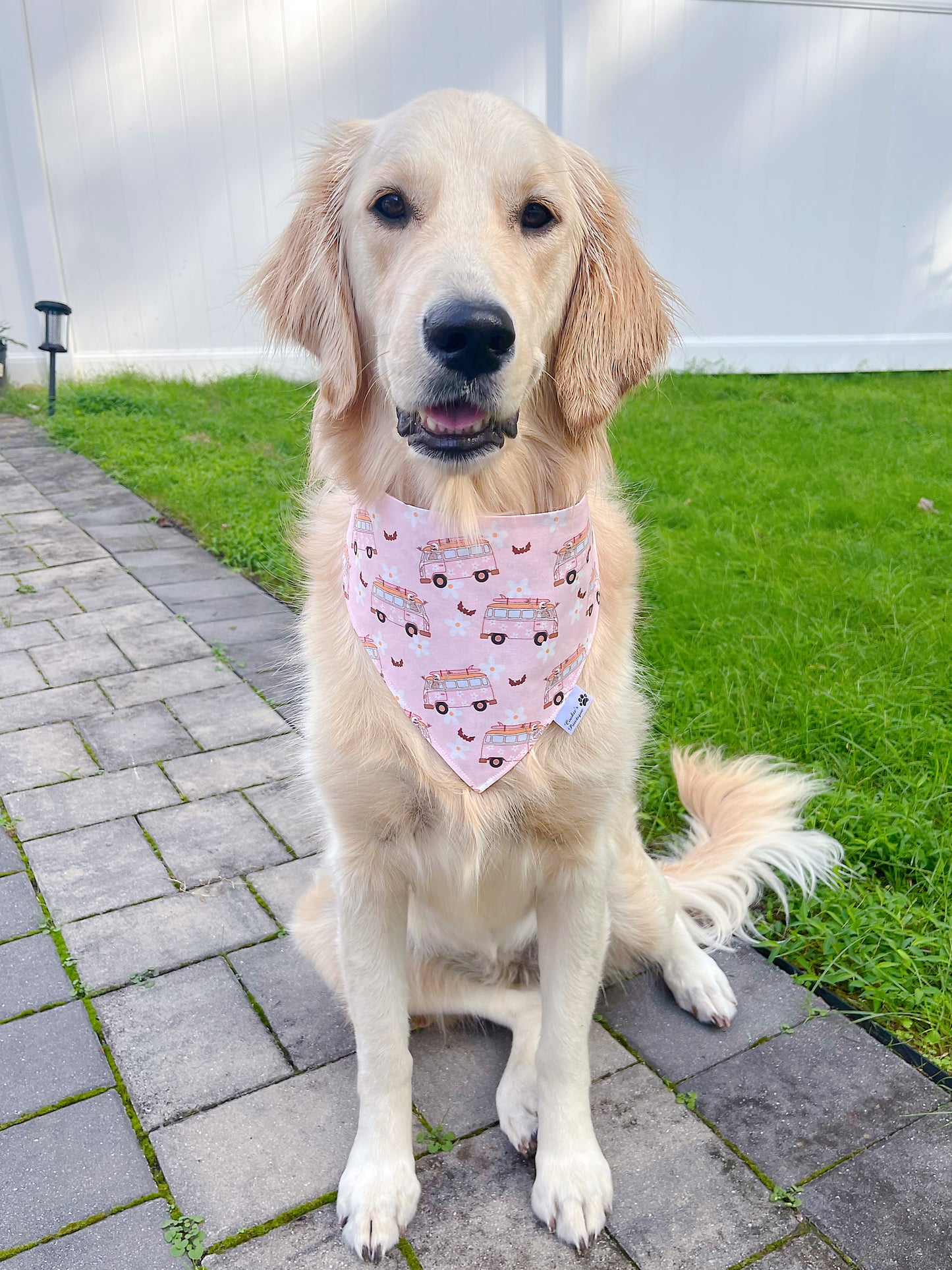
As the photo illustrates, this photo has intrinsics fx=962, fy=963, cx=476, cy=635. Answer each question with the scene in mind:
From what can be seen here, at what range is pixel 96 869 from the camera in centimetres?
257

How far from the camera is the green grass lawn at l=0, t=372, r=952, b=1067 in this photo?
7.80 ft

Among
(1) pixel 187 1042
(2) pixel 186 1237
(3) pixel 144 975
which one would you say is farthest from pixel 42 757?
(2) pixel 186 1237

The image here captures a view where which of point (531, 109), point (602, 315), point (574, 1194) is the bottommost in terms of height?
point (574, 1194)

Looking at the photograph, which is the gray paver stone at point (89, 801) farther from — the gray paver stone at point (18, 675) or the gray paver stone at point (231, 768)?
the gray paver stone at point (18, 675)

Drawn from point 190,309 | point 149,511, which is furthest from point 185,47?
point 149,511

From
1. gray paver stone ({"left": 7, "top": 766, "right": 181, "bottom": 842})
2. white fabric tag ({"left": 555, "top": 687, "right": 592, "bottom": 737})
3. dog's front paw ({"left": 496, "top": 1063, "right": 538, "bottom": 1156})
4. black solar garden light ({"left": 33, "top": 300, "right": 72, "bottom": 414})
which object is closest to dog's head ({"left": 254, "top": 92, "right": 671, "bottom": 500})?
white fabric tag ({"left": 555, "top": 687, "right": 592, "bottom": 737})

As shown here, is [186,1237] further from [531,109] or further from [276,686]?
[531,109]

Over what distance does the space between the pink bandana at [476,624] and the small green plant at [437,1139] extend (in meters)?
0.72

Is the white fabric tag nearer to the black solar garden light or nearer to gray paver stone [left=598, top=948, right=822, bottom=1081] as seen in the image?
gray paver stone [left=598, top=948, right=822, bottom=1081]

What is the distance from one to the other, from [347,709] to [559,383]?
0.71 metres

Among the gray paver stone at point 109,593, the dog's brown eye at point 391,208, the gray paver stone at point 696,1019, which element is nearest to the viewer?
the dog's brown eye at point 391,208

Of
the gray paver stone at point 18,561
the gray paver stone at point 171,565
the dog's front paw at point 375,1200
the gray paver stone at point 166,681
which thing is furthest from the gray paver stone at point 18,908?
the gray paver stone at point 18,561

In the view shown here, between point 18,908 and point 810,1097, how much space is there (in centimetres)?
190

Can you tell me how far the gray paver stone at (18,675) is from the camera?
3529 mm
